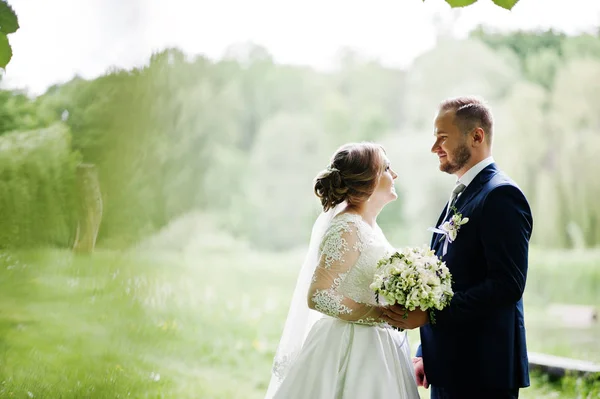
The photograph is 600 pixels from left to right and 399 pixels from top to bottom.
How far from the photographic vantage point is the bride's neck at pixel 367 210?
2746 millimetres

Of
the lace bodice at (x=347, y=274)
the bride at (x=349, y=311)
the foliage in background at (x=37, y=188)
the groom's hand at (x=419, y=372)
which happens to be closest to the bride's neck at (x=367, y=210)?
the bride at (x=349, y=311)

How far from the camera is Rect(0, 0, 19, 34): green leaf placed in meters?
1.99

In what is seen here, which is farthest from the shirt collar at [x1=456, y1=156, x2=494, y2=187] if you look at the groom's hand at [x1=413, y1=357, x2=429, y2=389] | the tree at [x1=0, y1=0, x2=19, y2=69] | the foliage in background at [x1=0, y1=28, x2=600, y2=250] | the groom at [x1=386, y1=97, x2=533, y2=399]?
the foliage in background at [x1=0, y1=28, x2=600, y2=250]

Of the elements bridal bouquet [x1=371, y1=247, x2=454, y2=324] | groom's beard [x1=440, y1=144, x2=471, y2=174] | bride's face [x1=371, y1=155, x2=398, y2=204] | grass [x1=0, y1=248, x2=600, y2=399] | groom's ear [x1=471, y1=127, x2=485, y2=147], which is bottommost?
grass [x1=0, y1=248, x2=600, y2=399]

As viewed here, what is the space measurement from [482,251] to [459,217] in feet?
0.51

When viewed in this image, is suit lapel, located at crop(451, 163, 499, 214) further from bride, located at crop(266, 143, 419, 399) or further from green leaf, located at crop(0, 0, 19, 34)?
green leaf, located at crop(0, 0, 19, 34)

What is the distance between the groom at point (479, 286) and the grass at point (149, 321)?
8.72 ft

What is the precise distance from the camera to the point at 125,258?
540 cm

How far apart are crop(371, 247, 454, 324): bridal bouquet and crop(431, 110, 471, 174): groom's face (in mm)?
406

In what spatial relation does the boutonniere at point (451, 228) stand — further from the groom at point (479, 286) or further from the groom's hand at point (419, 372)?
the groom's hand at point (419, 372)

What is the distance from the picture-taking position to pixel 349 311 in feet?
8.41

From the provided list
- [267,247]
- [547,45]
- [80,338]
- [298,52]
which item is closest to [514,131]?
[547,45]

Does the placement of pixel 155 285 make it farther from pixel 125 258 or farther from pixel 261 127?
pixel 261 127

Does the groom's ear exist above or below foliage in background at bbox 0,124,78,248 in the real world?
above
